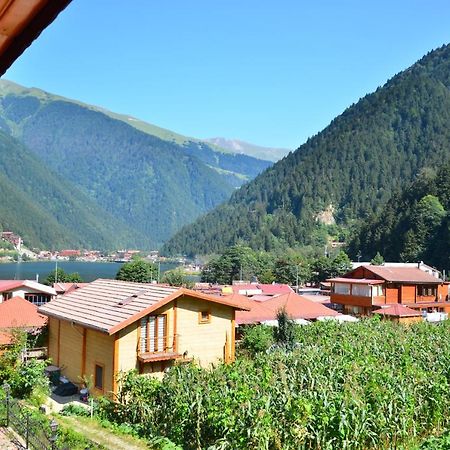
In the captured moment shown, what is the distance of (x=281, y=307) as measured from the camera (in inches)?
1212

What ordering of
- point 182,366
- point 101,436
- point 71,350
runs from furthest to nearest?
point 71,350
point 182,366
point 101,436

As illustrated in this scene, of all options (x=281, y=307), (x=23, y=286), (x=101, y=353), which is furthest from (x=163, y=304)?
(x=23, y=286)

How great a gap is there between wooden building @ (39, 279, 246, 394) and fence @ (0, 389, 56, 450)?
5216mm

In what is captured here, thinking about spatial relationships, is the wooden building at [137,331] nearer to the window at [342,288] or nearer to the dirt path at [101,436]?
the dirt path at [101,436]

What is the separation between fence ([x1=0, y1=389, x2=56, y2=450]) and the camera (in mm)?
9547

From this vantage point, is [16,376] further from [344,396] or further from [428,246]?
[428,246]

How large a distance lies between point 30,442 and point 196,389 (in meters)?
4.14

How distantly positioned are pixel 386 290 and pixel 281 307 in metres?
19.1

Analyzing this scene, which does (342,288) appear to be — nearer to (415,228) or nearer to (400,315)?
(400,315)

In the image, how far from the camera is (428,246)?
3937 inches

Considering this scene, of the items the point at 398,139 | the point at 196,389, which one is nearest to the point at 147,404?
the point at 196,389

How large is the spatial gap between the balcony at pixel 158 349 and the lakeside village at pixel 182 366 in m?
0.04

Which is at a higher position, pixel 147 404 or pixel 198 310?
pixel 198 310

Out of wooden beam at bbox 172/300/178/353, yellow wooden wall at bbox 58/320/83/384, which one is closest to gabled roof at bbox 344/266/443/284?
wooden beam at bbox 172/300/178/353
